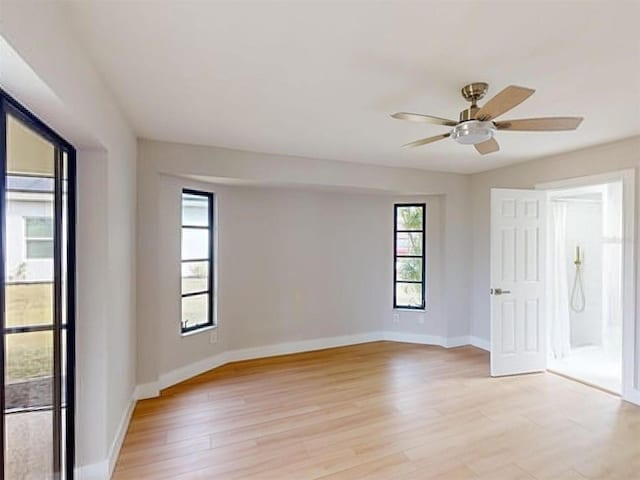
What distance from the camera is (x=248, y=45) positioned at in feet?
6.08

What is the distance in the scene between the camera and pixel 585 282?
5.27 metres

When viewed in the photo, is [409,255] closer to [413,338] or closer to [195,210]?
[413,338]

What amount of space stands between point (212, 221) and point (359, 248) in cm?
220

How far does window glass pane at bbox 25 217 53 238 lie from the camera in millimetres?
1773

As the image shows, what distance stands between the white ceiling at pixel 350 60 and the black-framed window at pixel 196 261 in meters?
1.16

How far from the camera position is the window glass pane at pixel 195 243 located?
164 inches

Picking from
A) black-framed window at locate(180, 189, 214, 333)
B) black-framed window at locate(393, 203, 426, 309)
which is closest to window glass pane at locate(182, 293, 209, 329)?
black-framed window at locate(180, 189, 214, 333)

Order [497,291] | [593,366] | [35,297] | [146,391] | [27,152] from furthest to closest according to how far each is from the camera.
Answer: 1. [593,366]
2. [497,291]
3. [146,391]
4. [35,297]
5. [27,152]

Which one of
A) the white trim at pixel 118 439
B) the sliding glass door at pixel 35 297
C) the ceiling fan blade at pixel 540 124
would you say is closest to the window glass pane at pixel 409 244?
the ceiling fan blade at pixel 540 124

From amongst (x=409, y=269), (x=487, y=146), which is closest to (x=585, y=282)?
(x=409, y=269)

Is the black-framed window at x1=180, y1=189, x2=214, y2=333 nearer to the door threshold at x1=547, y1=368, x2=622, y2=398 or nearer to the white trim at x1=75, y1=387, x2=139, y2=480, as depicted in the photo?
the white trim at x1=75, y1=387, x2=139, y2=480

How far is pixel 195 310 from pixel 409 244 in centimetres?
326

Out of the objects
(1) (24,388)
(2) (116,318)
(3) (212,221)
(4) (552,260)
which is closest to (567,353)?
(4) (552,260)

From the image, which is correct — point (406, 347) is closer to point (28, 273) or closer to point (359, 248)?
point (359, 248)
